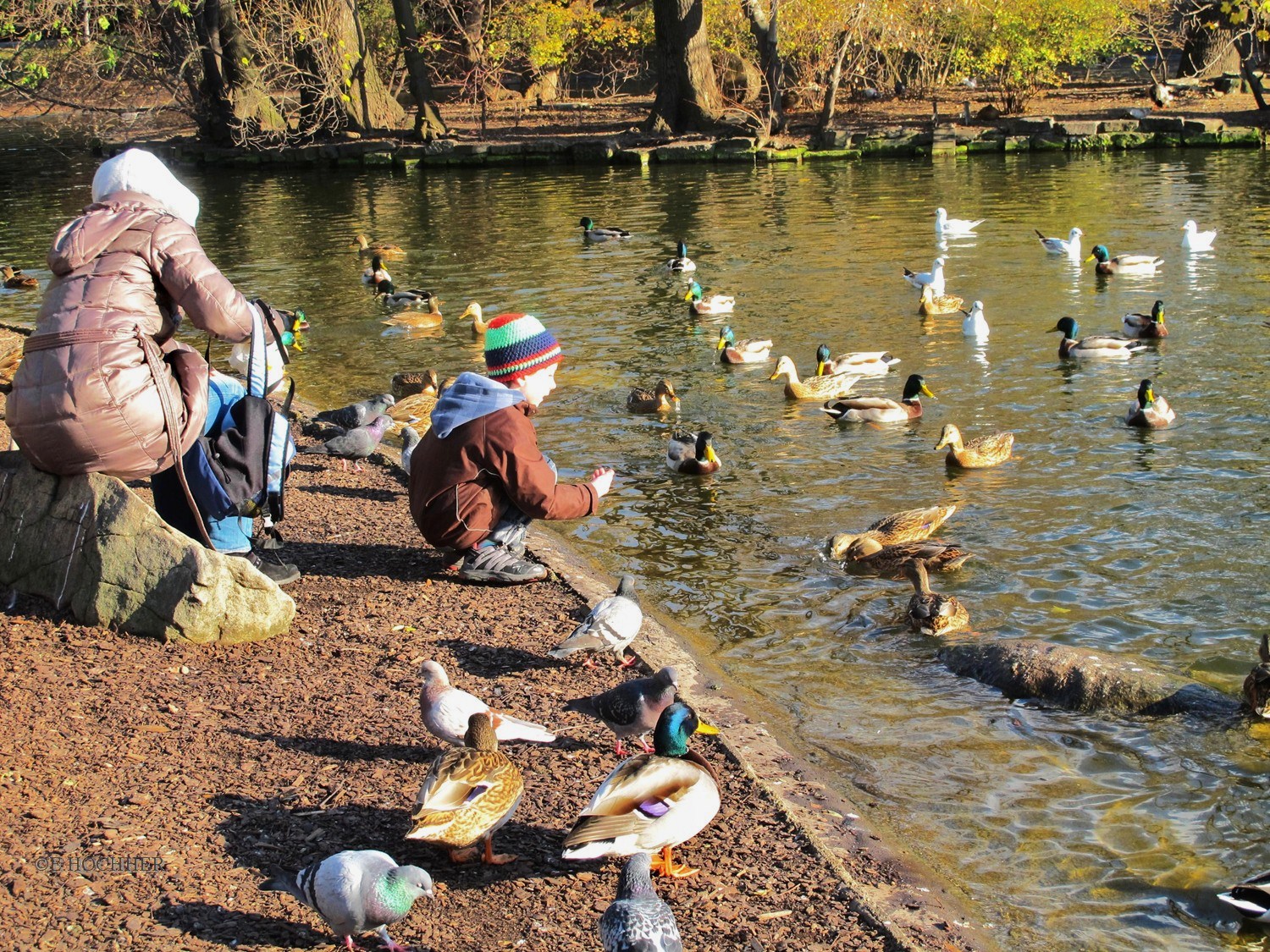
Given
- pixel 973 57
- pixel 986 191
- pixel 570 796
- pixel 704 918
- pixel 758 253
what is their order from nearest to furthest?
1. pixel 704 918
2. pixel 570 796
3. pixel 758 253
4. pixel 986 191
5. pixel 973 57

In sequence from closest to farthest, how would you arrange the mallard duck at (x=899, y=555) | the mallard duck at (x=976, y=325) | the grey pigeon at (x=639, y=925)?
1. the grey pigeon at (x=639, y=925)
2. the mallard duck at (x=899, y=555)
3. the mallard duck at (x=976, y=325)

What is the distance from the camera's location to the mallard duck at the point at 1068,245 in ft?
59.5

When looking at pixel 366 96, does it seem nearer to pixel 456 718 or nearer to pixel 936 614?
pixel 936 614

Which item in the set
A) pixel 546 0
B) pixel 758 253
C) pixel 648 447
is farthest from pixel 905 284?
pixel 546 0

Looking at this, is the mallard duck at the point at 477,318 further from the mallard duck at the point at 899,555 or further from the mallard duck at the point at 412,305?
the mallard duck at the point at 899,555

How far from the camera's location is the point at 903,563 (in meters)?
8.09

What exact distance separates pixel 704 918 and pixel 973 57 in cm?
3736

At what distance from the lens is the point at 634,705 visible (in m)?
5.21

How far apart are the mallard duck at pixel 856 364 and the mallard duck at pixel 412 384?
398 centimetres

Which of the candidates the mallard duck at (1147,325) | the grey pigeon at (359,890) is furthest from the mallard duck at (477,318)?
the grey pigeon at (359,890)

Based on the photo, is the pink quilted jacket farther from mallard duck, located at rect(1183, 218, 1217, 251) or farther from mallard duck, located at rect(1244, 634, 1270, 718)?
mallard duck, located at rect(1183, 218, 1217, 251)

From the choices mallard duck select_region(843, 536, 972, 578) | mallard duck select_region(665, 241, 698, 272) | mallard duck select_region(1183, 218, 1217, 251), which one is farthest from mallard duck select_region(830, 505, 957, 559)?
mallard duck select_region(1183, 218, 1217, 251)

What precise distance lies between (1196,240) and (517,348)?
13.9m

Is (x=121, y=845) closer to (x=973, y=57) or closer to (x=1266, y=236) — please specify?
(x=1266, y=236)
